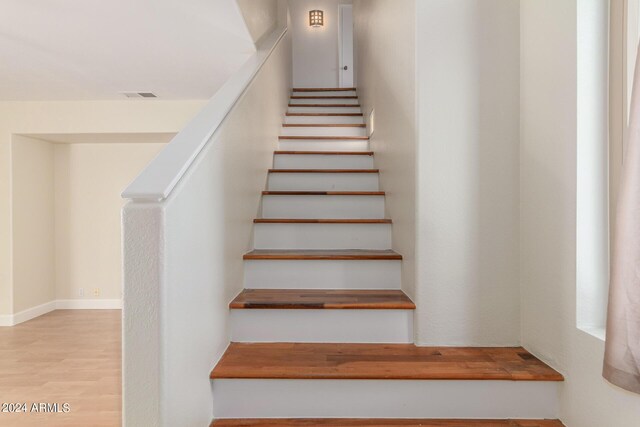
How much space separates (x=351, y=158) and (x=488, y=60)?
1489 millimetres

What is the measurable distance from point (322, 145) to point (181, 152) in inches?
87.9

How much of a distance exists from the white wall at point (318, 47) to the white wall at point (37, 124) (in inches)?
116

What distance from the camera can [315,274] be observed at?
6.37 feet

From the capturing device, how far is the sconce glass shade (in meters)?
6.59

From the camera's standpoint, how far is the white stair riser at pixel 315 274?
6.35ft

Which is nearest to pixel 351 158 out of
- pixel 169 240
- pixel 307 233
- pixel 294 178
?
pixel 294 178

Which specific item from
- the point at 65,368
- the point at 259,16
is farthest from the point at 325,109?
the point at 65,368

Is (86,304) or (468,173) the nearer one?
(468,173)

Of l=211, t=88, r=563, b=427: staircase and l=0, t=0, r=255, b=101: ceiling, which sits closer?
l=211, t=88, r=563, b=427: staircase

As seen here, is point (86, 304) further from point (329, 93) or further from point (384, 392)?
point (384, 392)

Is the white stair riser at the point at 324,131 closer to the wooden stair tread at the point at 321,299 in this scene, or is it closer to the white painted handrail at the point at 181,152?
the white painted handrail at the point at 181,152

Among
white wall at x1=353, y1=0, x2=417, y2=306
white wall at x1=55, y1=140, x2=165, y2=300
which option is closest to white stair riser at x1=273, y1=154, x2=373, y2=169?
white wall at x1=353, y1=0, x2=417, y2=306

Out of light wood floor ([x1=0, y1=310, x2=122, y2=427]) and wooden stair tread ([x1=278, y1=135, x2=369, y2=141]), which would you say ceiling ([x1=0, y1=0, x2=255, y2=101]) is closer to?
wooden stair tread ([x1=278, y1=135, x2=369, y2=141])

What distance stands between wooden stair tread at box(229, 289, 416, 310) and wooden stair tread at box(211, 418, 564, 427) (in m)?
0.41
